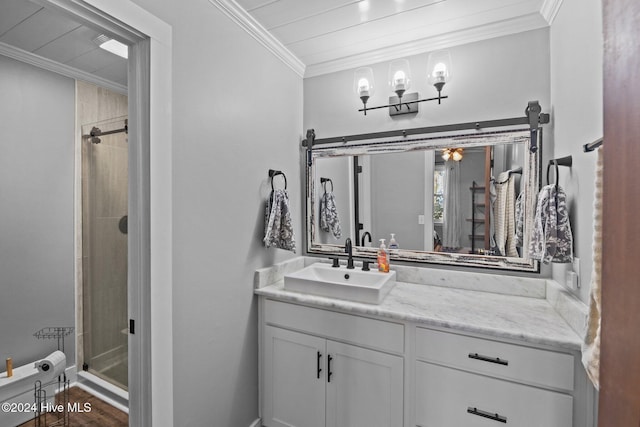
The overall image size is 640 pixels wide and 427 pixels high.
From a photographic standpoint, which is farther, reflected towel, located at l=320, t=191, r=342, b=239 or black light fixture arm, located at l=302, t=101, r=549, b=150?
reflected towel, located at l=320, t=191, r=342, b=239

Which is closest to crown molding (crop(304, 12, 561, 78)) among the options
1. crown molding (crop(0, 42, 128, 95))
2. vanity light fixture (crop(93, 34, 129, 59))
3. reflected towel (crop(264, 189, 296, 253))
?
reflected towel (crop(264, 189, 296, 253))

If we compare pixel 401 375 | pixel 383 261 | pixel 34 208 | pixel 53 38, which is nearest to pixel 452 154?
pixel 383 261

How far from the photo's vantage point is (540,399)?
122 centimetres

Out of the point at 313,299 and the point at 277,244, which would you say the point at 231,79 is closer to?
the point at 277,244

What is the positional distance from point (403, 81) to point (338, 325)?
154 centimetres

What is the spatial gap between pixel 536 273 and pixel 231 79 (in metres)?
2.04

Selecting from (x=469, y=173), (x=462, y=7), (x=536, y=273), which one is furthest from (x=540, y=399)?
(x=462, y=7)

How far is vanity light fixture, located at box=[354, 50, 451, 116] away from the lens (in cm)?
182

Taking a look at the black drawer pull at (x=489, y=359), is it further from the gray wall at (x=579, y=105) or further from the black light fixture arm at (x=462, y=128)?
the black light fixture arm at (x=462, y=128)

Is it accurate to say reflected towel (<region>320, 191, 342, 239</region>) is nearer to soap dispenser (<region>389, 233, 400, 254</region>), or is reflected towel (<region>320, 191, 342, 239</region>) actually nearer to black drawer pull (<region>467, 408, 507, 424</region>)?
soap dispenser (<region>389, 233, 400, 254</region>)

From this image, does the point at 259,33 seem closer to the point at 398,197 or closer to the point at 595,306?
the point at 398,197

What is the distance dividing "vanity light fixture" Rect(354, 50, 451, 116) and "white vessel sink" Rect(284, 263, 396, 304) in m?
1.11

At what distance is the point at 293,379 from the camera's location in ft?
5.67

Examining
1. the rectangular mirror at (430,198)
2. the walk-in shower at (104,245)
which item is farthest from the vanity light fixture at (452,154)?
the walk-in shower at (104,245)
